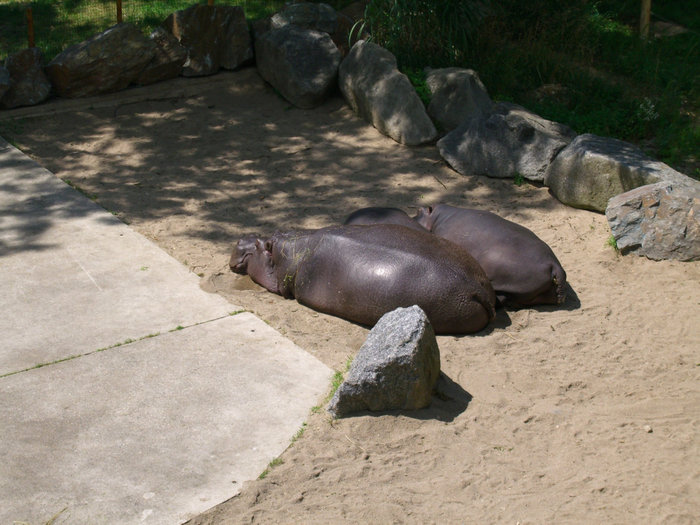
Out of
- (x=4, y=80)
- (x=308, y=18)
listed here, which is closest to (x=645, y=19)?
(x=308, y=18)

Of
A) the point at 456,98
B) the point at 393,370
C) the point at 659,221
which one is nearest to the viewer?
the point at 393,370

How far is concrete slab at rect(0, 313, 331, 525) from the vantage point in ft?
11.3

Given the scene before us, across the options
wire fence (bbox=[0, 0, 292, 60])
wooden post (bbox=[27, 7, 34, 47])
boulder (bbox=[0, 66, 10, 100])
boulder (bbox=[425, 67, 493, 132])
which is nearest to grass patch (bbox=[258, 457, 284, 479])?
boulder (bbox=[425, 67, 493, 132])

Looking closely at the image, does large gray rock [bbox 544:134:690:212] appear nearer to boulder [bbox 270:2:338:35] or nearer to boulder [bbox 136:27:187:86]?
boulder [bbox 270:2:338:35]

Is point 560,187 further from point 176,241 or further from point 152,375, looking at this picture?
point 152,375

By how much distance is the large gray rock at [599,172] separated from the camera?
664 cm

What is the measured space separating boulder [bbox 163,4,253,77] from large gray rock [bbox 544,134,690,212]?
444 centimetres

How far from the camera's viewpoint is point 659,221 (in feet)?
19.7

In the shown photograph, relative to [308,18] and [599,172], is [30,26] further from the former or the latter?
[599,172]

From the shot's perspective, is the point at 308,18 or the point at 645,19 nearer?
the point at 308,18

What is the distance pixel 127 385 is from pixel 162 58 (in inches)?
237

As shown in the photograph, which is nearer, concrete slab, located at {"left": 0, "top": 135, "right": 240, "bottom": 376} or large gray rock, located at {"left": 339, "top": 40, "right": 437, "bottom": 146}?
concrete slab, located at {"left": 0, "top": 135, "right": 240, "bottom": 376}

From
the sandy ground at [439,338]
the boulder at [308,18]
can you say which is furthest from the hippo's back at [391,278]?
the boulder at [308,18]

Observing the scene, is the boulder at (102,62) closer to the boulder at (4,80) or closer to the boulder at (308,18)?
the boulder at (4,80)
